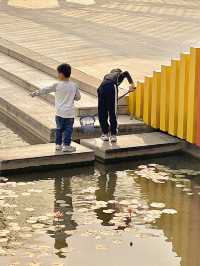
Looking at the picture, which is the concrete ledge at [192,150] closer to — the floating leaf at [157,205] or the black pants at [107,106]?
the black pants at [107,106]

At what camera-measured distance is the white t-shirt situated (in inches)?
381

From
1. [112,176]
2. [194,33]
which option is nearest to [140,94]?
[112,176]

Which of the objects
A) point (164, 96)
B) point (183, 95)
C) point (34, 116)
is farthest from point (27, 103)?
point (183, 95)

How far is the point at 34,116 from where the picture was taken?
38.3 ft

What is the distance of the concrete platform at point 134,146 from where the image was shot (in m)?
10.1

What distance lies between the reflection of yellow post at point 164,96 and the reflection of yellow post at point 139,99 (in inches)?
22.8

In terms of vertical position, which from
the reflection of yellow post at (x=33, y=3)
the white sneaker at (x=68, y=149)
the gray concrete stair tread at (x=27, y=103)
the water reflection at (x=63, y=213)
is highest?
the reflection of yellow post at (x=33, y=3)

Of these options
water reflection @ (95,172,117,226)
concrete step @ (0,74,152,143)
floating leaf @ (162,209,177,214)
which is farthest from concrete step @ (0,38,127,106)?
floating leaf @ (162,209,177,214)

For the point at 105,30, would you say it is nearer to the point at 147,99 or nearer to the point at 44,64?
the point at 44,64

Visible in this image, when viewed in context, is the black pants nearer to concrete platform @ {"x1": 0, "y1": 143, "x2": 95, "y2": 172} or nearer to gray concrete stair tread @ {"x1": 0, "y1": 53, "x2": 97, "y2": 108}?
concrete platform @ {"x1": 0, "y1": 143, "x2": 95, "y2": 172}

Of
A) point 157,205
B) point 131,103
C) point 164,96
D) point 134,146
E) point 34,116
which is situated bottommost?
point 157,205

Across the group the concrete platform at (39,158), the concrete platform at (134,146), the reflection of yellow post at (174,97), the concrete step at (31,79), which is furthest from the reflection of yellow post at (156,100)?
the concrete platform at (39,158)

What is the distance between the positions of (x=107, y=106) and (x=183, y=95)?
47.2 inches

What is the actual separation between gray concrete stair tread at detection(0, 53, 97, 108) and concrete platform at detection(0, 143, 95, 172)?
77.6 inches
